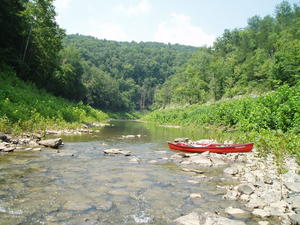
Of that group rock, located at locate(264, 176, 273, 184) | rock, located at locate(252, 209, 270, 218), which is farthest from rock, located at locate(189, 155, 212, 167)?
rock, located at locate(252, 209, 270, 218)

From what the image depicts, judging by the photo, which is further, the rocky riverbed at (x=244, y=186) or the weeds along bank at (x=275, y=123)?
the weeds along bank at (x=275, y=123)

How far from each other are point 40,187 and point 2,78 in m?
23.5

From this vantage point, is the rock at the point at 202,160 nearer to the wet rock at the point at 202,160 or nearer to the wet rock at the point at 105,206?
the wet rock at the point at 202,160

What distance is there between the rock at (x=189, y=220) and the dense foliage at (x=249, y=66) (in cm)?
3874

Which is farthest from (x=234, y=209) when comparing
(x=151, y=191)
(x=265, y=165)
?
(x=265, y=165)

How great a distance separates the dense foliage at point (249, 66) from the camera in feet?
152

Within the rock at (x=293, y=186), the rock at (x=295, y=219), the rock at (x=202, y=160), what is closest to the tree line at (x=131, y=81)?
the rock at (x=202, y=160)

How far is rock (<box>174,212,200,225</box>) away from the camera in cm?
550

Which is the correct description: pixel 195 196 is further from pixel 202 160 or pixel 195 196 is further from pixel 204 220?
pixel 202 160

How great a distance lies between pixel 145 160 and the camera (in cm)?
1293

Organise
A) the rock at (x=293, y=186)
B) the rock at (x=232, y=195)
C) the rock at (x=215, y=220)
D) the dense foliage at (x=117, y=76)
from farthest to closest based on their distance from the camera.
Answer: the dense foliage at (x=117, y=76) < the rock at (x=232, y=195) < the rock at (x=293, y=186) < the rock at (x=215, y=220)

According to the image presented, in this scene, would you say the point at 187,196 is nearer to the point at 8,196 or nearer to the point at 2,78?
the point at 8,196

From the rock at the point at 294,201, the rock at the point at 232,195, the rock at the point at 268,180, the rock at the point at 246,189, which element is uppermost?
the rock at the point at 268,180

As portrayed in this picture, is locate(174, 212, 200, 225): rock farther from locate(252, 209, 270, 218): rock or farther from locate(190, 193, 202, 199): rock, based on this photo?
locate(252, 209, 270, 218): rock
